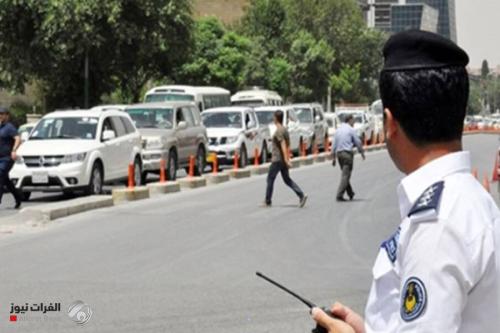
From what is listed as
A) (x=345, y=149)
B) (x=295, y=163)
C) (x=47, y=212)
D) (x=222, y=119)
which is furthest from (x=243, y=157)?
(x=47, y=212)

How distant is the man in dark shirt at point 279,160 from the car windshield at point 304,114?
950 inches

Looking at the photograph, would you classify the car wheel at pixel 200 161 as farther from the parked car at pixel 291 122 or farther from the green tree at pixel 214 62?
the green tree at pixel 214 62

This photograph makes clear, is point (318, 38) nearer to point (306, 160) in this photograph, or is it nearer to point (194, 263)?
Result: point (306, 160)

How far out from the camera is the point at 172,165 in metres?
26.9

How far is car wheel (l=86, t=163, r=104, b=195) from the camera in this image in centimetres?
2102

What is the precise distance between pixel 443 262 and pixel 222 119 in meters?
32.4

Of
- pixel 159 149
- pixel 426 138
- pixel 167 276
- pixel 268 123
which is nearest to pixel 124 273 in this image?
pixel 167 276

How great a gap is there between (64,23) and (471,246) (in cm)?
4136

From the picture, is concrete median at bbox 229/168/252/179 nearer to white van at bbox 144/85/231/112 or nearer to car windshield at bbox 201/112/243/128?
car windshield at bbox 201/112/243/128

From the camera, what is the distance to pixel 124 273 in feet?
36.2

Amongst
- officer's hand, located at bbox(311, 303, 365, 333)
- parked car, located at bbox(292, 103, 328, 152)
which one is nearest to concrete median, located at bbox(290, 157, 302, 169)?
parked car, located at bbox(292, 103, 328, 152)

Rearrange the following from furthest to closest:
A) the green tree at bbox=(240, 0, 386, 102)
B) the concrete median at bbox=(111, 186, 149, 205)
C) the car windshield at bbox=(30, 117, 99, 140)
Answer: the green tree at bbox=(240, 0, 386, 102) → the car windshield at bbox=(30, 117, 99, 140) → the concrete median at bbox=(111, 186, 149, 205)

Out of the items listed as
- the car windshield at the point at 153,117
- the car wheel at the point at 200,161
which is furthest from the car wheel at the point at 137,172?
the car wheel at the point at 200,161

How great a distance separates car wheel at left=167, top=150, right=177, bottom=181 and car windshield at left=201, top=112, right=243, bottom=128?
6713 millimetres
